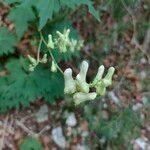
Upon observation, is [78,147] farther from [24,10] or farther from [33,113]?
[24,10]

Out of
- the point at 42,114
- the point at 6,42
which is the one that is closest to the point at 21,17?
the point at 6,42

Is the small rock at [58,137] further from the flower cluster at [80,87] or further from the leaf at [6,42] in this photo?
the flower cluster at [80,87]

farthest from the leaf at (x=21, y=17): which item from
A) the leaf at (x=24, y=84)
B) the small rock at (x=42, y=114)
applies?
the small rock at (x=42, y=114)

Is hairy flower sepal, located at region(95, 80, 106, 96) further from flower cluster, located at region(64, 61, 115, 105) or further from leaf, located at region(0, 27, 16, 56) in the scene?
leaf, located at region(0, 27, 16, 56)

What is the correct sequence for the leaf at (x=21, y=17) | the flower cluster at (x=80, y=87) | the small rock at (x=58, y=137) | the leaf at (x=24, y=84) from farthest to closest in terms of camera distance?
the small rock at (x=58, y=137) < the leaf at (x=24, y=84) < the leaf at (x=21, y=17) < the flower cluster at (x=80, y=87)

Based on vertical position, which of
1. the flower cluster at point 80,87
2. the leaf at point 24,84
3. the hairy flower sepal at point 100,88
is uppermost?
the flower cluster at point 80,87

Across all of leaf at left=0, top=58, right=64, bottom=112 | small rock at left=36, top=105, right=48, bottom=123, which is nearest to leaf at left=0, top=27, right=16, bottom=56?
leaf at left=0, top=58, right=64, bottom=112

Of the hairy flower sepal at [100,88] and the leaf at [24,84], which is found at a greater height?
the hairy flower sepal at [100,88]
